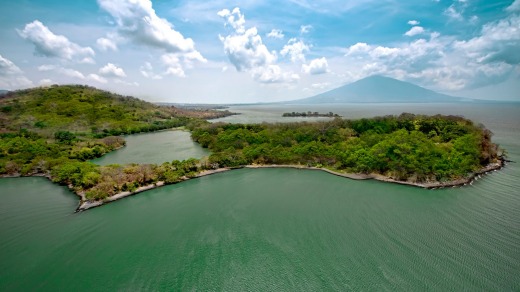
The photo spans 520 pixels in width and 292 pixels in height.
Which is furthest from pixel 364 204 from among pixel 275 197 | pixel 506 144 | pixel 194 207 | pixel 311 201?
pixel 506 144

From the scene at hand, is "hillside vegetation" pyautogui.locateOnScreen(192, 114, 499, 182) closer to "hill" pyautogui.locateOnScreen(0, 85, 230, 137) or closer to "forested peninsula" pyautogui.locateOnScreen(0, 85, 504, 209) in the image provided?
"forested peninsula" pyautogui.locateOnScreen(0, 85, 504, 209)

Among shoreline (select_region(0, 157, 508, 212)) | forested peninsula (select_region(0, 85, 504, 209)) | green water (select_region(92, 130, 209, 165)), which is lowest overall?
green water (select_region(92, 130, 209, 165))

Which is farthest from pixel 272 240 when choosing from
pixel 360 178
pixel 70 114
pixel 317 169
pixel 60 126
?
pixel 70 114

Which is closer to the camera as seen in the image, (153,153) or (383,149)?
(383,149)

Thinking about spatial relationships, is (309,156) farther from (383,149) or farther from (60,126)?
(60,126)

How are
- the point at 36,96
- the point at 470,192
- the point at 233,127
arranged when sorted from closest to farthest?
the point at 470,192
the point at 233,127
the point at 36,96

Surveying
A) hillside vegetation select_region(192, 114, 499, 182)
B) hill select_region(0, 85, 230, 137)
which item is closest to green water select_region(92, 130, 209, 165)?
hillside vegetation select_region(192, 114, 499, 182)

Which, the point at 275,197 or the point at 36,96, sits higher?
the point at 36,96

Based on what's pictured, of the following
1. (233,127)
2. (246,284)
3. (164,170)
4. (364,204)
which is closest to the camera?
(246,284)

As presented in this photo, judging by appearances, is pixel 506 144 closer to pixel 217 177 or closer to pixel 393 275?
pixel 393 275
